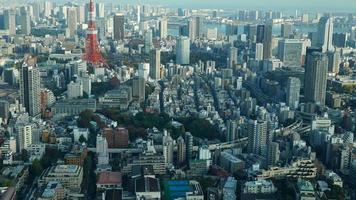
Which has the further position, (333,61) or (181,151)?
(333,61)

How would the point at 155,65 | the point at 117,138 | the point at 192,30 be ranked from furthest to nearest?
the point at 192,30, the point at 155,65, the point at 117,138

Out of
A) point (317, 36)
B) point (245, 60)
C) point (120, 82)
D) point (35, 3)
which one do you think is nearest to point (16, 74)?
point (120, 82)

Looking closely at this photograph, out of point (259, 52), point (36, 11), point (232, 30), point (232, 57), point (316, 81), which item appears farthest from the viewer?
point (36, 11)

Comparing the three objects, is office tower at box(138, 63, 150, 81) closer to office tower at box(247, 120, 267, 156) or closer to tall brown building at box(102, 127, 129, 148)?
tall brown building at box(102, 127, 129, 148)

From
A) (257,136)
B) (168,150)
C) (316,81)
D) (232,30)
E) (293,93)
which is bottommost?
(168,150)

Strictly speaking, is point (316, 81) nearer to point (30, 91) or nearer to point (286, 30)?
point (30, 91)

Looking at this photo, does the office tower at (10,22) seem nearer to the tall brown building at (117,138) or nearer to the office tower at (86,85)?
the office tower at (86,85)

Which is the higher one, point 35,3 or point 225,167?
point 35,3

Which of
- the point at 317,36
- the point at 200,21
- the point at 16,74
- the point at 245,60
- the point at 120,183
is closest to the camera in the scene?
the point at 120,183

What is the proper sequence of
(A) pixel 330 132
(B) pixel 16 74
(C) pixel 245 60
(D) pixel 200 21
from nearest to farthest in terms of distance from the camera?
(A) pixel 330 132 < (B) pixel 16 74 < (C) pixel 245 60 < (D) pixel 200 21

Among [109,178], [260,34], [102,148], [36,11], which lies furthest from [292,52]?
[36,11]

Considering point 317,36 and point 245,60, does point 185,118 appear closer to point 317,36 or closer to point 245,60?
point 245,60
